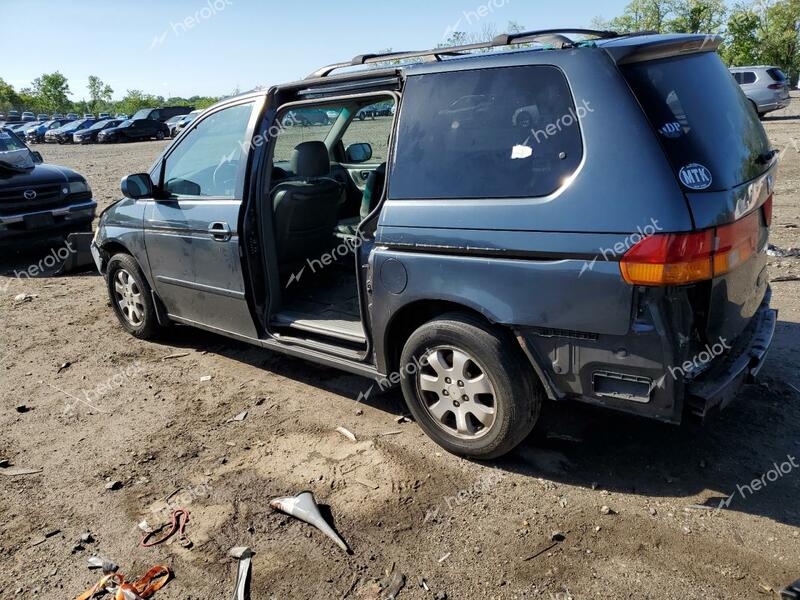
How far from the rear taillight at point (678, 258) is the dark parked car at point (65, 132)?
155 ft

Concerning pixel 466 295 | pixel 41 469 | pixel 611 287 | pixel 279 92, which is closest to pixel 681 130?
pixel 611 287

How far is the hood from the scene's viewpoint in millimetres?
8414

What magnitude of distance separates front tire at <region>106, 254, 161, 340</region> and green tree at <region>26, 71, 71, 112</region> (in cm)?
10618

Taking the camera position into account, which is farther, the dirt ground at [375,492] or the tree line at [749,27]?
the tree line at [749,27]

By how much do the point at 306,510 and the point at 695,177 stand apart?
7.69 feet

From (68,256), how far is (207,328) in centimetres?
453

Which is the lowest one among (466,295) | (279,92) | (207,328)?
(207,328)

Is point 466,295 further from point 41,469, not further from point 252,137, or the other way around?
point 41,469

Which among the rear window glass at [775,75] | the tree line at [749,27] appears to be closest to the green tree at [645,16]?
the tree line at [749,27]

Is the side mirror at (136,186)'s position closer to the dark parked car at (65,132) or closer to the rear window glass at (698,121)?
the rear window glass at (698,121)

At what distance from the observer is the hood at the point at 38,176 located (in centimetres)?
841

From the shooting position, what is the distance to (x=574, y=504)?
9.95ft

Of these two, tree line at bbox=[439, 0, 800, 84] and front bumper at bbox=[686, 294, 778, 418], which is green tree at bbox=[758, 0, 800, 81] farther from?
front bumper at bbox=[686, 294, 778, 418]

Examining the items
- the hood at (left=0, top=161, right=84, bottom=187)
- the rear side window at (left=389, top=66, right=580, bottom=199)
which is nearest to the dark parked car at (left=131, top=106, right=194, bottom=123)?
the hood at (left=0, top=161, right=84, bottom=187)
